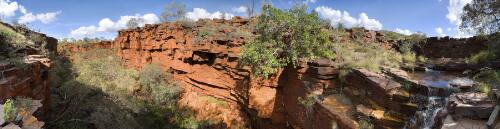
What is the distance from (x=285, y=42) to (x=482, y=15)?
8.87m

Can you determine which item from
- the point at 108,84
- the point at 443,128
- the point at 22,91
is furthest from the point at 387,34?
the point at 22,91

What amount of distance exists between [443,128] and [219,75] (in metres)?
14.0

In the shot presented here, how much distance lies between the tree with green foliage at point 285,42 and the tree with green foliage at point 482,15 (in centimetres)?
665

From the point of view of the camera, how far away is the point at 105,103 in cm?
1811

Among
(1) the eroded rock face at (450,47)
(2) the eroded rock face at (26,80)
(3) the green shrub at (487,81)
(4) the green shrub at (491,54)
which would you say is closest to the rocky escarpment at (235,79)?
(1) the eroded rock face at (450,47)

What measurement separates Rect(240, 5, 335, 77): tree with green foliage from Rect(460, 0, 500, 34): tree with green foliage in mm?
6647

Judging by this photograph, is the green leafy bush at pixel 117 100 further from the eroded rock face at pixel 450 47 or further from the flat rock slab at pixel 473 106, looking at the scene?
the eroded rock face at pixel 450 47

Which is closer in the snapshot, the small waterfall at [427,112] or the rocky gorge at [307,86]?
the small waterfall at [427,112]

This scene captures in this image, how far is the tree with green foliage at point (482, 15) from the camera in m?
14.7

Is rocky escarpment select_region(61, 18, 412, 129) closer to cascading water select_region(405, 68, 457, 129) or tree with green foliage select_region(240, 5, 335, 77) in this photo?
tree with green foliage select_region(240, 5, 335, 77)

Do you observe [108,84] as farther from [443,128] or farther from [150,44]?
[443,128]

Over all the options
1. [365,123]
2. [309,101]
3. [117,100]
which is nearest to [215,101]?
[117,100]

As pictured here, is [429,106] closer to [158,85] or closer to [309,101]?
[309,101]

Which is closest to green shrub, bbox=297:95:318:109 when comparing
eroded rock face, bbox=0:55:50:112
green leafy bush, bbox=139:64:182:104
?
green leafy bush, bbox=139:64:182:104
